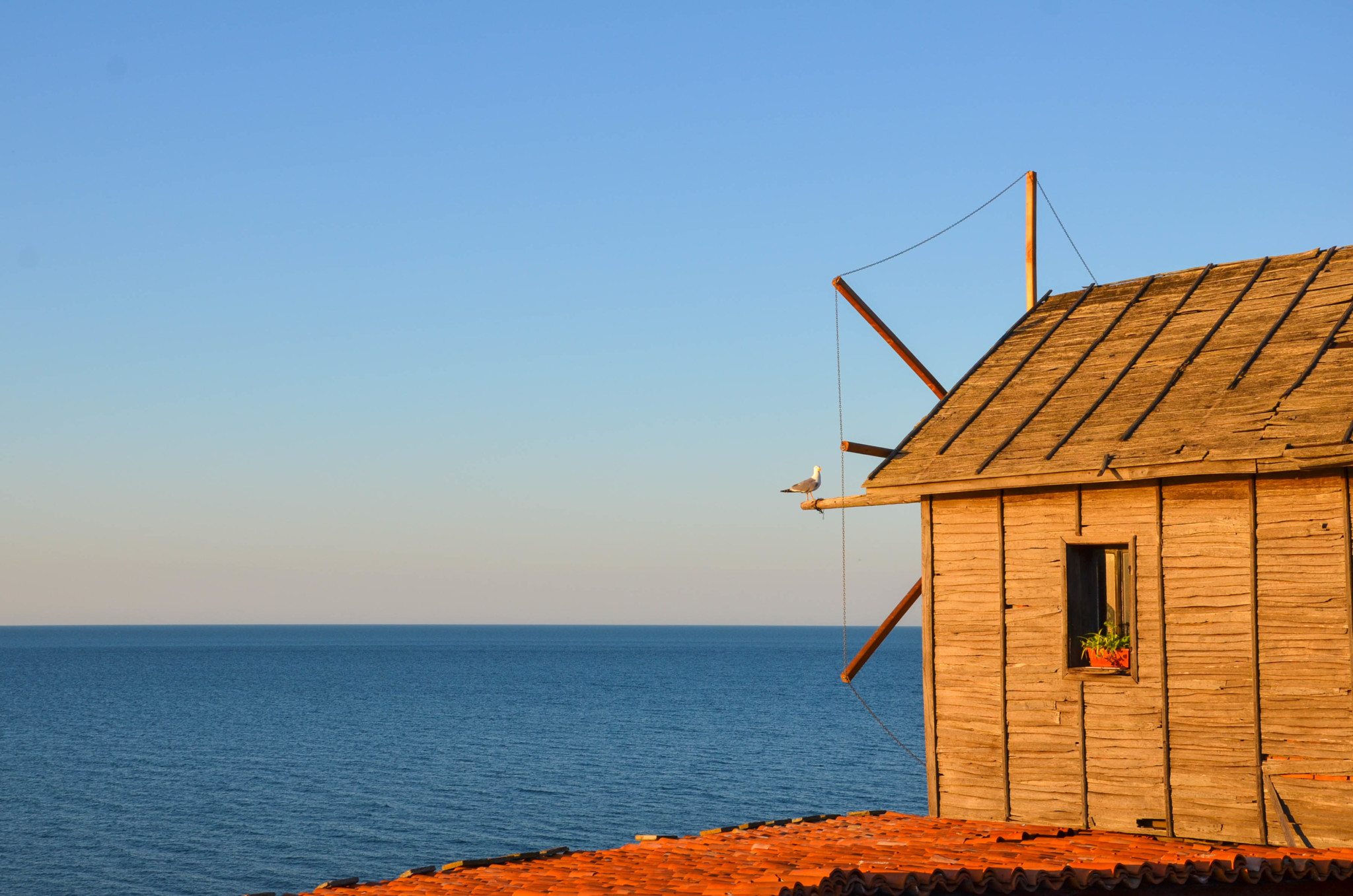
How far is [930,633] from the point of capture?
622 inches

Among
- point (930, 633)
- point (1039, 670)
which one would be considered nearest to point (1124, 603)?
point (1039, 670)

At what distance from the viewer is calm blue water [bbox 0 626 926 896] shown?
4503 centimetres

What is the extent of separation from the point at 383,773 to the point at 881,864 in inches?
2282

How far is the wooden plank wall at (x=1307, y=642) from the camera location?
12586 millimetres

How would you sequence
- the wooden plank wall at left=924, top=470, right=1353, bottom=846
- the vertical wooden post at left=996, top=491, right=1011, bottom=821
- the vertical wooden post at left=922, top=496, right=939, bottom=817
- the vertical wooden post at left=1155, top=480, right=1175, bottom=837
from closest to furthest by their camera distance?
the wooden plank wall at left=924, top=470, right=1353, bottom=846
the vertical wooden post at left=1155, top=480, right=1175, bottom=837
the vertical wooden post at left=996, top=491, right=1011, bottom=821
the vertical wooden post at left=922, top=496, right=939, bottom=817

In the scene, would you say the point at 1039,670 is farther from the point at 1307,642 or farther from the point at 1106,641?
the point at 1307,642

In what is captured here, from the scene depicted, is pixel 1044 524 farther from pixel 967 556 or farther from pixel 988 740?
pixel 988 740

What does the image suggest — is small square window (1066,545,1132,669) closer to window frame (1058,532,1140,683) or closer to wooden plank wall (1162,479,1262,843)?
window frame (1058,532,1140,683)

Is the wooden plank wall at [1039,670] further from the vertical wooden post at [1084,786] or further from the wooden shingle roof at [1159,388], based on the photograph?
the wooden shingle roof at [1159,388]

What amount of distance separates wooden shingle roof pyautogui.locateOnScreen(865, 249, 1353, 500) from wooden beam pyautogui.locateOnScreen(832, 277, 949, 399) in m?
1.18

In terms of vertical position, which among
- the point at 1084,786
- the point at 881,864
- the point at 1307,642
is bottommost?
the point at 881,864

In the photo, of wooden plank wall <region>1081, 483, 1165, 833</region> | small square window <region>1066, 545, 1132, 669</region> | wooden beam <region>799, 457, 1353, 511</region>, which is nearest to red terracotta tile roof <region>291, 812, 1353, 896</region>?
wooden plank wall <region>1081, 483, 1165, 833</region>

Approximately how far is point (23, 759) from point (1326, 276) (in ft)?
249

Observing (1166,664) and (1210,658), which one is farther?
(1166,664)
